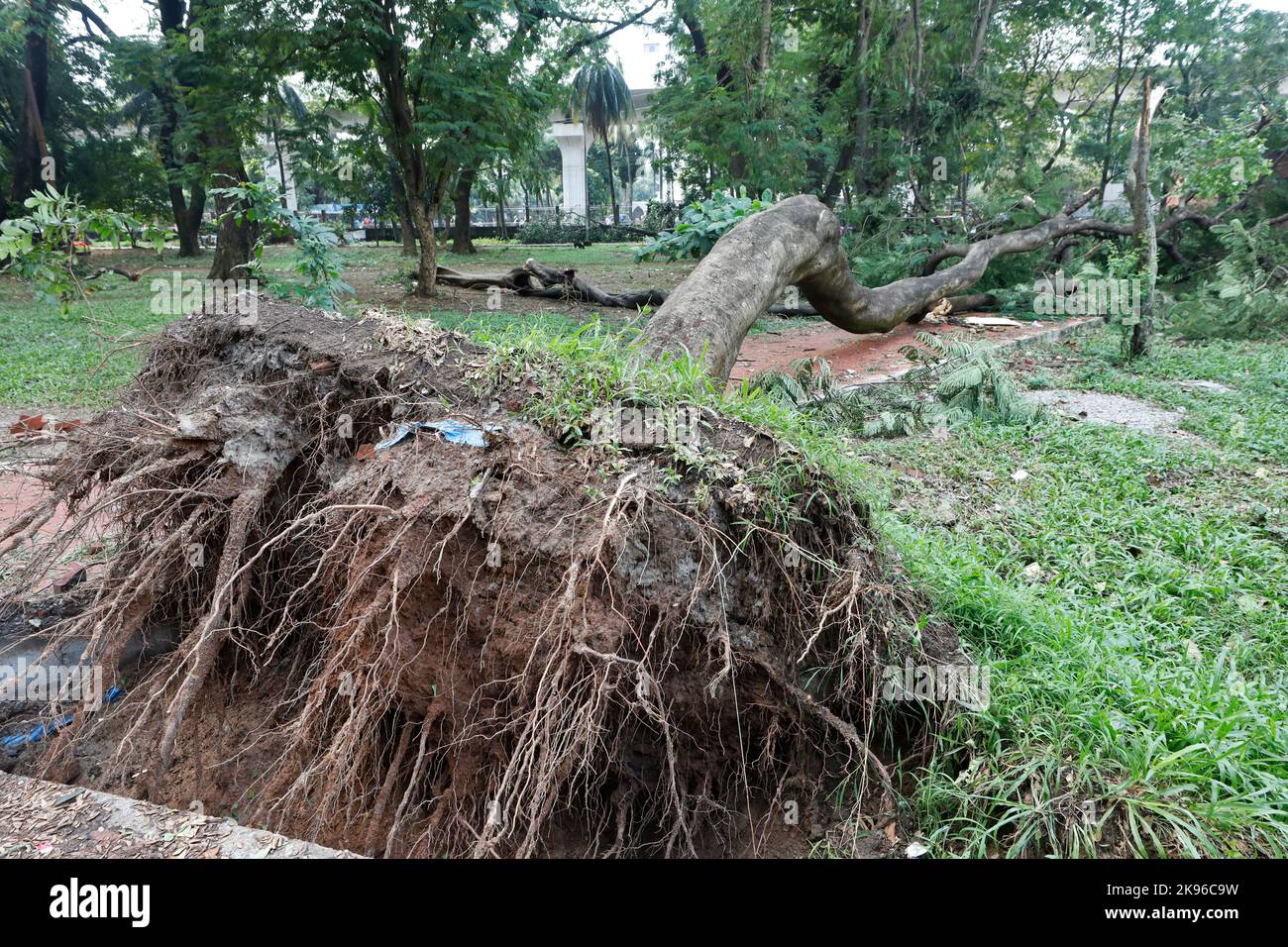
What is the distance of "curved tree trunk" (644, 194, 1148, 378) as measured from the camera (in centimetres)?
475

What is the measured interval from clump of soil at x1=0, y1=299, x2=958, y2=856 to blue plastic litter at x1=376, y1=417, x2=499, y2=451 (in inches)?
1.0

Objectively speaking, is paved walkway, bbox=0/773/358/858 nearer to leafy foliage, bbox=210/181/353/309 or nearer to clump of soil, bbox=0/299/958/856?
clump of soil, bbox=0/299/958/856

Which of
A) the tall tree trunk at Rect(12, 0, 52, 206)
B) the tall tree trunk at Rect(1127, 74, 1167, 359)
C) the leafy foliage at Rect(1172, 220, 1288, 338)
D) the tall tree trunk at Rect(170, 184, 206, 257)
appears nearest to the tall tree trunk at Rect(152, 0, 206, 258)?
the tall tree trunk at Rect(170, 184, 206, 257)

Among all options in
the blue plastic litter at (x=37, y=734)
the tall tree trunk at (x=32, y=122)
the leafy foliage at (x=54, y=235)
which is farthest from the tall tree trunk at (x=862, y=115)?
the tall tree trunk at (x=32, y=122)

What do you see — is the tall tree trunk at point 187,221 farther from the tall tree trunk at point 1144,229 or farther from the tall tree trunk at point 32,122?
the tall tree trunk at point 1144,229

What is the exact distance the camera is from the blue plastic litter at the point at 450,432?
253cm

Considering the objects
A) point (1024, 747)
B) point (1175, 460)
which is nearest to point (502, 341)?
point (1024, 747)

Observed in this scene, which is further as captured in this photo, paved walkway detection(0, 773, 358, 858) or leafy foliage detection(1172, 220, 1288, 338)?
leafy foliage detection(1172, 220, 1288, 338)

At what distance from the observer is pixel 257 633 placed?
121 inches

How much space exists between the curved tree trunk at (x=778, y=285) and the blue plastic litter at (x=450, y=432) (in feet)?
4.33

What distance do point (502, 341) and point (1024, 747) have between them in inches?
92.4

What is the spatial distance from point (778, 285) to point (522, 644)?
16.3 ft
